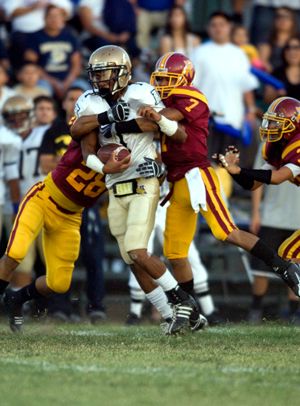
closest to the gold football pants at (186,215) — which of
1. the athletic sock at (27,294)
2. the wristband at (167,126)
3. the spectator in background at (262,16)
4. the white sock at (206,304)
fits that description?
the wristband at (167,126)

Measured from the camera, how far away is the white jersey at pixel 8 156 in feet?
35.0

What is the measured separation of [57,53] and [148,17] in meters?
1.53

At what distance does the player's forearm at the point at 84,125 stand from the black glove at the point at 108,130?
3.5 inches

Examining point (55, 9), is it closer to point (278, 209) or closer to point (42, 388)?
point (278, 209)

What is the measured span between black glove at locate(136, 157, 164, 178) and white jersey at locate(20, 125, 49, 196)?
9.84ft

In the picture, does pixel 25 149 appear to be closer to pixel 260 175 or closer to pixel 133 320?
pixel 133 320

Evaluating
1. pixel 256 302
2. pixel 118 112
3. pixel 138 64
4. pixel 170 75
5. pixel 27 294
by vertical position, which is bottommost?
pixel 256 302

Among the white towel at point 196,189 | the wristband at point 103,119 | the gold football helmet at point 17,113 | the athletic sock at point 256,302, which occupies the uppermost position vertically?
the wristband at point 103,119

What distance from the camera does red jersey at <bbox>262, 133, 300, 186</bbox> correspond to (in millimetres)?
8172

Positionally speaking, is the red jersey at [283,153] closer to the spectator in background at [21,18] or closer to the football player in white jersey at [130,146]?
the football player in white jersey at [130,146]

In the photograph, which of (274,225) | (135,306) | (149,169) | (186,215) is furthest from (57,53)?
(149,169)

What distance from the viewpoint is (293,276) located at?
26.2 ft

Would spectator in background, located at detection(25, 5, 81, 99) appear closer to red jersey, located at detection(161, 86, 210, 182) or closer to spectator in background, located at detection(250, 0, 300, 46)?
spectator in background, located at detection(250, 0, 300, 46)

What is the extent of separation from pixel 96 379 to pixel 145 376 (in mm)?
261
